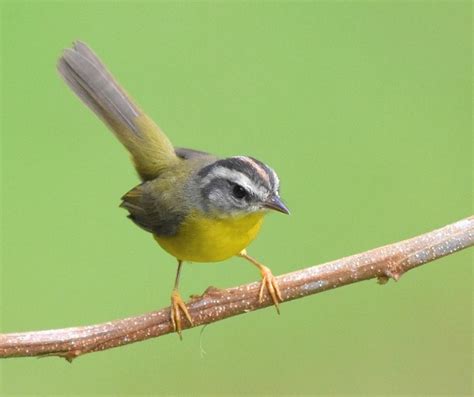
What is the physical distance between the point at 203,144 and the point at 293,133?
1026mm

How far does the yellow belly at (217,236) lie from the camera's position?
558 centimetres

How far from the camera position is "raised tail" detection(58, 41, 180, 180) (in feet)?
20.9

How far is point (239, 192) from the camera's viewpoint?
5.48m

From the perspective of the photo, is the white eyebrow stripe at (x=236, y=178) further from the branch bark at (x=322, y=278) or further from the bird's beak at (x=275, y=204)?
the branch bark at (x=322, y=278)

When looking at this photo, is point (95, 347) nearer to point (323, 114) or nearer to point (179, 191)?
point (179, 191)

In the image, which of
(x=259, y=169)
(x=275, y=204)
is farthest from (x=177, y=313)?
(x=259, y=169)

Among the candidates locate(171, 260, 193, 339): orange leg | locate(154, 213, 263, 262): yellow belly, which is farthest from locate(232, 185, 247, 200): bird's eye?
locate(171, 260, 193, 339): orange leg

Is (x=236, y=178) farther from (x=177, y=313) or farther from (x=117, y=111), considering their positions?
(x=117, y=111)

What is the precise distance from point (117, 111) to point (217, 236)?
4.63ft

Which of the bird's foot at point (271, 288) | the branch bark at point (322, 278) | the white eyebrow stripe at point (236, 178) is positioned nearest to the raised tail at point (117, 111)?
the white eyebrow stripe at point (236, 178)

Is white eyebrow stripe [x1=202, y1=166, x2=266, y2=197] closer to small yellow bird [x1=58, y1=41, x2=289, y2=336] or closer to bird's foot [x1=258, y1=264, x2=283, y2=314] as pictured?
small yellow bird [x1=58, y1=41, x2=289, y2=336]

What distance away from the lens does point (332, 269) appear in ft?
15.2

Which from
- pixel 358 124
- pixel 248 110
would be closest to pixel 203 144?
pixel 248 110

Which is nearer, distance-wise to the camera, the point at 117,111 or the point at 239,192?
the point at 239,192
